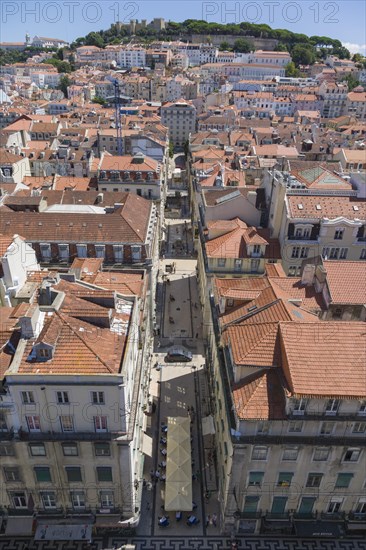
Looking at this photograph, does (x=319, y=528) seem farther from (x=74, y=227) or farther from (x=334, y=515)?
(x=74, y=227)

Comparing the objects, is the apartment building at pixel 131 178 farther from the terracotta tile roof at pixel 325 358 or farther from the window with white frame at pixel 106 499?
the window with white frame at pixel 106 499

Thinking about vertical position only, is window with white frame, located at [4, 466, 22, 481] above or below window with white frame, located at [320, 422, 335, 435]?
below

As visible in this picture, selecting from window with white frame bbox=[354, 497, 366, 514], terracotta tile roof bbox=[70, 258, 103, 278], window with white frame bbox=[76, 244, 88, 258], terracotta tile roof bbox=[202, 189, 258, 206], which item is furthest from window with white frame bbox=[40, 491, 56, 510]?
terracotta tile roof bbox=[202, 189, 258, 206]

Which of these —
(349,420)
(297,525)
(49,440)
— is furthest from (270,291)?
(49,440)

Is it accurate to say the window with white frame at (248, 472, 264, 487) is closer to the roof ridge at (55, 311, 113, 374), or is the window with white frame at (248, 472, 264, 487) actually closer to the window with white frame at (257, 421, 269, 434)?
the window with white frame at (257, 421, 269, 434)

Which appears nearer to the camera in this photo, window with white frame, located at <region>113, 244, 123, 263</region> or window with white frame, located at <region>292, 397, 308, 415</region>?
window with white frame, located at <region>292, 397, 308, 415</region>

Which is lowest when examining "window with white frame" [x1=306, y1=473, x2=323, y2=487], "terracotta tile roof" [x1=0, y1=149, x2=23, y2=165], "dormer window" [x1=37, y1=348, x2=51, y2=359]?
"window with white frame" [x1=306, y1=473, x2=323, y2=487]

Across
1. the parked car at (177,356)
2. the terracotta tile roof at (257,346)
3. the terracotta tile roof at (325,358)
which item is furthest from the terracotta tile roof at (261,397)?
the parked car at (177,356)

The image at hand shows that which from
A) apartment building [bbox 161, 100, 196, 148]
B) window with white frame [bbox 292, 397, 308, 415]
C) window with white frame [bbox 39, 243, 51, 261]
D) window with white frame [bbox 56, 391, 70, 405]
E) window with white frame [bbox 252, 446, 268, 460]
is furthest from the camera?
apartment building [bbox 161, 100, 196, 148]

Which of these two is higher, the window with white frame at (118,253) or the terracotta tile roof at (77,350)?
the terracotta tile roof at (77,350)
